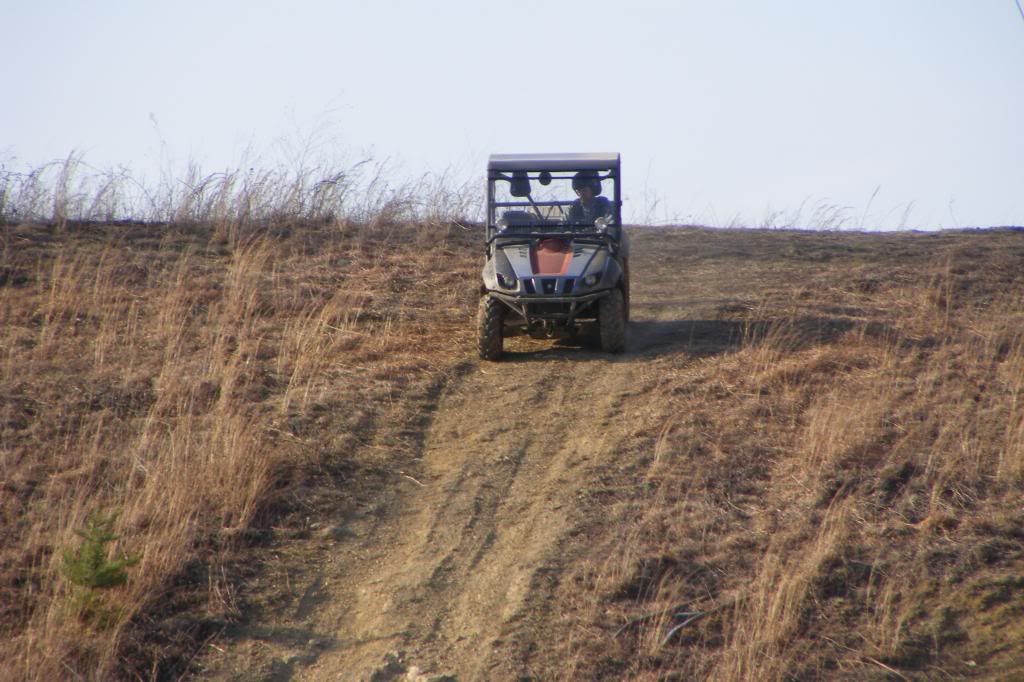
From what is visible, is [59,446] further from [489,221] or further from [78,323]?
[489,221]

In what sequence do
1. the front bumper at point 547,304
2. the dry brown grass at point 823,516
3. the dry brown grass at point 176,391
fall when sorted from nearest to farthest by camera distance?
the dry brown grass at point 823,516, the dry brown grass at point 176,391, the front bumper at point 547,304

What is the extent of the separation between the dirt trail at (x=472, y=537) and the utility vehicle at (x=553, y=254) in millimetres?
352

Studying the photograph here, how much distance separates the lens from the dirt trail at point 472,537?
209 inches

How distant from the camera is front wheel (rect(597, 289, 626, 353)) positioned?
8922 millimetres

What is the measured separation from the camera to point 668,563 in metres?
5.95

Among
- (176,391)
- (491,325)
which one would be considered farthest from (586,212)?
(176,391)

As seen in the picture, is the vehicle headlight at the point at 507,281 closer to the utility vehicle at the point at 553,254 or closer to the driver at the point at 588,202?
the utility vehicle at the point at 553,254

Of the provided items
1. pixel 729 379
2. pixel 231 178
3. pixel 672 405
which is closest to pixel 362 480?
pixel 672 405

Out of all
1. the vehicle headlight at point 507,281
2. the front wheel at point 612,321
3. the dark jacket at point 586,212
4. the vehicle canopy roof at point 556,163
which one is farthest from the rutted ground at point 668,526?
the vehicle canopy roof at point 556,163

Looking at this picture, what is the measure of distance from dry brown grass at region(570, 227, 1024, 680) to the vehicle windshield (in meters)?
1.58

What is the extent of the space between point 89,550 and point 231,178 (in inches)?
348

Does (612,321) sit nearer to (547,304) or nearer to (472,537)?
(547,304)

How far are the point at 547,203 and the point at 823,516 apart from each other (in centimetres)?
415

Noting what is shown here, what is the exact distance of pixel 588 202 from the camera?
9547mm
